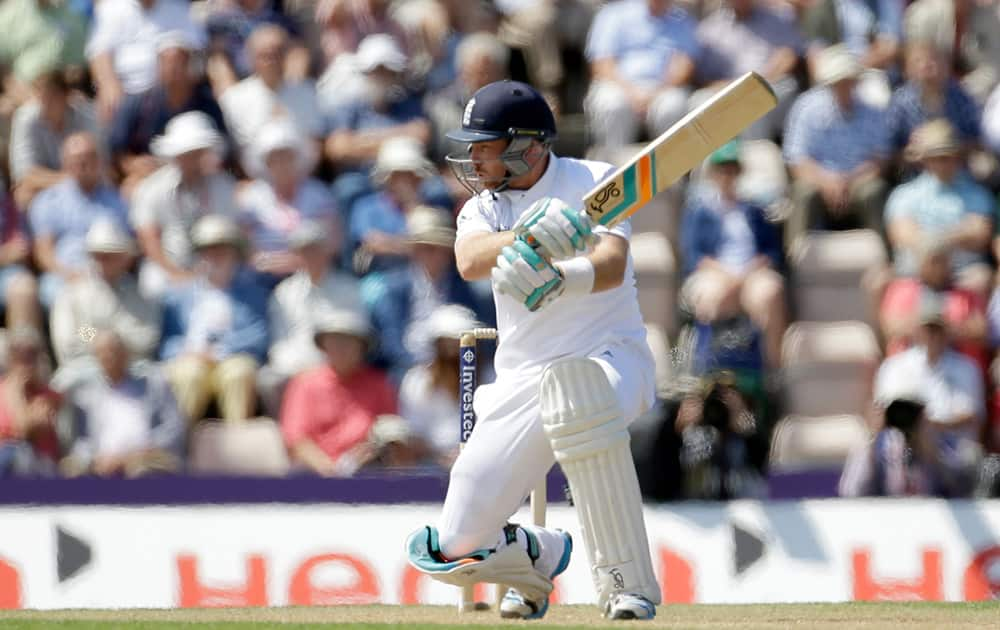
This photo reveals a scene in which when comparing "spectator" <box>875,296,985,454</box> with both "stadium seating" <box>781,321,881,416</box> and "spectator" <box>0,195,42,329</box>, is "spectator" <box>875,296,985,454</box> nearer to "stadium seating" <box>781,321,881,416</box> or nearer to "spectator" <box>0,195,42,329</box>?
"stadium seating" <box>781,321,881,416</box>

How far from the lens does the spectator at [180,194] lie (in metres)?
10.3

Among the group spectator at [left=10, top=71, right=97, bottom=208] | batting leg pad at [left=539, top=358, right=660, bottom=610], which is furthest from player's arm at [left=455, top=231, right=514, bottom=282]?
spectator at [left=10, top=71, right=97, bottom=208]

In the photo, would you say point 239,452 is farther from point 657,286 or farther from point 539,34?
point 539,34

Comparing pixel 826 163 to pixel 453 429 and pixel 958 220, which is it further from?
pixel 453 429

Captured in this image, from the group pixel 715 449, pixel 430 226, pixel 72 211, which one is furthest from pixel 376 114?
pixel 715 449

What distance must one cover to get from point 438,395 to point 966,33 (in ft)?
12.4

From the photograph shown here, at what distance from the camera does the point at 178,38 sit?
10.9 metres

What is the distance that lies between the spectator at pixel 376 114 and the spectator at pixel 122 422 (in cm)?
185

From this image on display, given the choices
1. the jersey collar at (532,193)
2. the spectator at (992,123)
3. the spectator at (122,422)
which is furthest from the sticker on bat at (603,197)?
the spectator at (992,123)

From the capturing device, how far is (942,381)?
9125 millimetres

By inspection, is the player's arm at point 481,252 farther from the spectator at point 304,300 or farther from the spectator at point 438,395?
the spectator at point 304,300

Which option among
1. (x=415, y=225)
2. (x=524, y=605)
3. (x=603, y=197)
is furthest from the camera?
(x=415, y=225)

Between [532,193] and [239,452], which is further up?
[532,193]

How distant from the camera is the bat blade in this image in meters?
5.75
